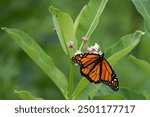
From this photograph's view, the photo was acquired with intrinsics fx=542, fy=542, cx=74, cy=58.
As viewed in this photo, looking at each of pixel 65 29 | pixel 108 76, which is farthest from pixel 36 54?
pixel 108 76

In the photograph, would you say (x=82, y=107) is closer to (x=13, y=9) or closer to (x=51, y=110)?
(x=51, y=110)

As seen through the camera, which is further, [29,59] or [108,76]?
[29,59]

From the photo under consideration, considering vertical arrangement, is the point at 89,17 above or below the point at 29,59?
above

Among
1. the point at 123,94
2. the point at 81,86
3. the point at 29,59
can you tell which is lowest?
the point at 29,59

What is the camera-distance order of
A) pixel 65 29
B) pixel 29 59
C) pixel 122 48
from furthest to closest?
1. pixel 29 59
2. pixel 65 29
3. pixel 122 48

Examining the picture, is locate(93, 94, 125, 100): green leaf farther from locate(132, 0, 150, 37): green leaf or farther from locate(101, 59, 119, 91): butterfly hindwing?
locate(132, 0, 150, 37): green leaf

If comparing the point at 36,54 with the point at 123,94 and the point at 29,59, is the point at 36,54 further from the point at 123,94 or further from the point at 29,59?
the point at 29,59
